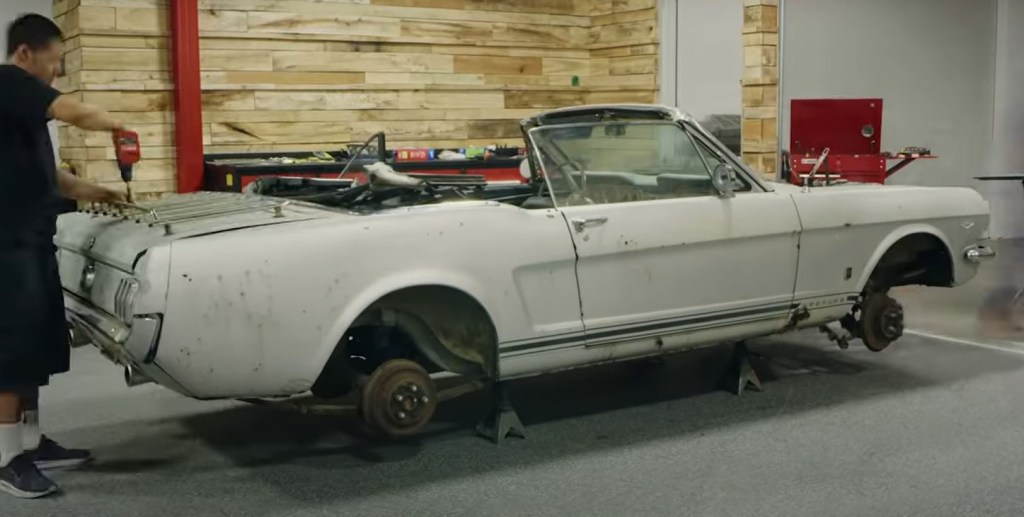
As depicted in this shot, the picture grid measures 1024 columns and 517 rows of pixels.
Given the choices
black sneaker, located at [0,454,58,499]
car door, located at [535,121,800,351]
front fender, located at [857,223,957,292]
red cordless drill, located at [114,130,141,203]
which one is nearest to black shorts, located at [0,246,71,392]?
black sneaker, located at [0,454,58,499]

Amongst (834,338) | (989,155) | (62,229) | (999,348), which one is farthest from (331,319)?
(989,155)

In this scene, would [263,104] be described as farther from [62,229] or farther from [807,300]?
[807,300]

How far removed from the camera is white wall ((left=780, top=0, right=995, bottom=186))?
8.47 metres

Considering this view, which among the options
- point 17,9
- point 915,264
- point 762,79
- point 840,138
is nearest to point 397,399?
point 915,264

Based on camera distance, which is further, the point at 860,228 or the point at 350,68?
the point at 350,68

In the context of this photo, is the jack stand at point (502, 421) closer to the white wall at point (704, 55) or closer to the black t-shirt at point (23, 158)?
the black t-shirt at point (23, 158)

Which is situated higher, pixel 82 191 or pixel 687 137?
pixel 687 137

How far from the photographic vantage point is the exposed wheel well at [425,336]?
3926mm

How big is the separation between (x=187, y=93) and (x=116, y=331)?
460 centimetres

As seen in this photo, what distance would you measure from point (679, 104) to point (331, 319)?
643cm

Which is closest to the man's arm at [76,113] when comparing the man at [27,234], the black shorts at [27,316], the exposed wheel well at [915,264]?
the man at [27,234]

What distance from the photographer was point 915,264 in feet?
17.7

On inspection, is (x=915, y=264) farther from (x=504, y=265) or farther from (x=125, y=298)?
(x=125, y=298)

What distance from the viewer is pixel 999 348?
5723 mm
